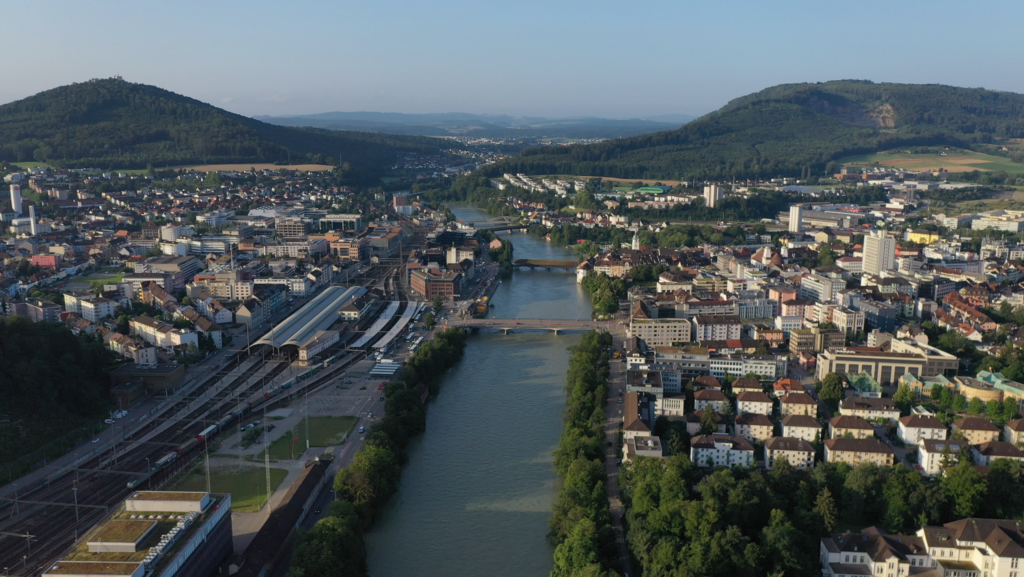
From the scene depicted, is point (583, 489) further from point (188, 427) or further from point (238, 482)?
point (188, 427)

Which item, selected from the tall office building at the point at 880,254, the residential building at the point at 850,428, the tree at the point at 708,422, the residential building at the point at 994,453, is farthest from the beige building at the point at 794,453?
the tall office building at the point at 880,254

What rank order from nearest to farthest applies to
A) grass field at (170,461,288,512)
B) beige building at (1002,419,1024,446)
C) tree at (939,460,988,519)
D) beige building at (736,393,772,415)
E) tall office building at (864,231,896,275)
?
tree at (939,460,988,519)
grass field at (170,461,288,512)
beige building at (1002,419,1024,446)
beige building at (736,393,772,415)
tall office building at (864,231,896,275)

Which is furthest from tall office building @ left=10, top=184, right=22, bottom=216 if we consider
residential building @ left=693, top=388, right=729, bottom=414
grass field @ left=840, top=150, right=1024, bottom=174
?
grass field @ left=840, top=150, right=1024, bottom=174

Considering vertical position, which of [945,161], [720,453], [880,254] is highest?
[945,161]

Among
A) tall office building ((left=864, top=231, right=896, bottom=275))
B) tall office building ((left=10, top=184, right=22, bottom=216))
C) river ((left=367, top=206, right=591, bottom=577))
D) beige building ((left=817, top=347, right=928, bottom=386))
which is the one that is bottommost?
river ((left=367, top=206, right=591, bottom=577))

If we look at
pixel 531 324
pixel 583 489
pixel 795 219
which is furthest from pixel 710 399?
pixel 795 219

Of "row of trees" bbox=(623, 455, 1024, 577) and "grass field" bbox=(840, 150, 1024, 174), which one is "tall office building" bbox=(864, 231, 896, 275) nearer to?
"row of trees" bbox=(623, 455, 1024, 577)
